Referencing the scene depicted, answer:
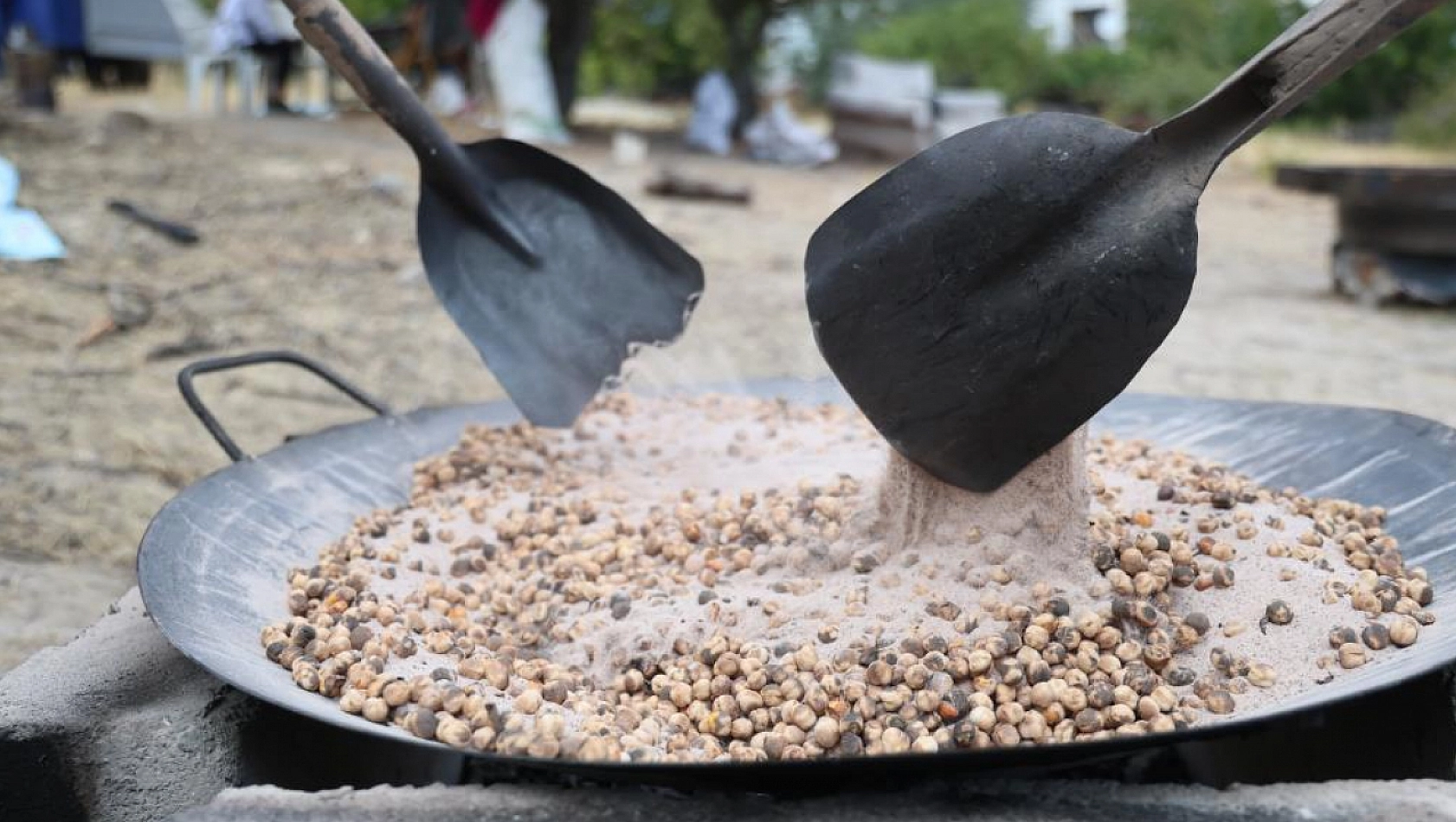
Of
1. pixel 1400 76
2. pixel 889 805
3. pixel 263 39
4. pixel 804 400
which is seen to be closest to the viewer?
pixel 889 805

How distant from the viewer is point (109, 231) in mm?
5422

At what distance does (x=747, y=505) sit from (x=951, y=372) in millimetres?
513

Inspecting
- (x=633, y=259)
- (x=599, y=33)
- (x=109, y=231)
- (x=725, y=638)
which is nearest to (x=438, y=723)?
(x=725, y=638)

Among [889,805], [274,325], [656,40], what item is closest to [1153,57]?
[656,40]

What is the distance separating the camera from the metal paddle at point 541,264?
219 cm

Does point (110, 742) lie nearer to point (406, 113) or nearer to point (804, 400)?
point (406, 113)

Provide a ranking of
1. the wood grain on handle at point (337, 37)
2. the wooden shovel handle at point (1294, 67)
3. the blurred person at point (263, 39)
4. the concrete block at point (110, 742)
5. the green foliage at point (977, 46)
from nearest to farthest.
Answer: the wooden shovel handle at point (1294, 67)
the concrete block at point (110, 742)
the wood grain on handle at point (337, 37)
the blurred person at point (263, 39)
the green foliage at point (977, 46)

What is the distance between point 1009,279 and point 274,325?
361 cm

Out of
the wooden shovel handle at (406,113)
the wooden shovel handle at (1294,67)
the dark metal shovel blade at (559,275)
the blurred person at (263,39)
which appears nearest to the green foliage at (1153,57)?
the blurred person at (263,39)

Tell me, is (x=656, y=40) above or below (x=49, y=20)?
above

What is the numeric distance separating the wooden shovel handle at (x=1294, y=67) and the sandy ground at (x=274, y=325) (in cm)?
131

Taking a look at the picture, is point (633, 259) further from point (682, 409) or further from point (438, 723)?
point (438, 723)

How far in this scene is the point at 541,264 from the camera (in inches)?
90.3

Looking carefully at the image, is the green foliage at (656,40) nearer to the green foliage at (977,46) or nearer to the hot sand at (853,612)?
the green foliage at (977,46)
